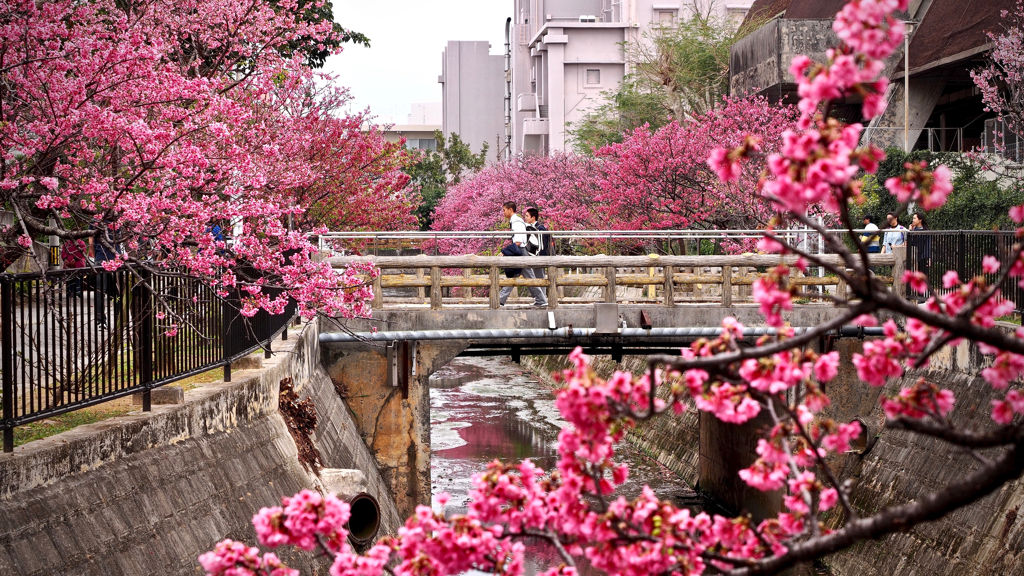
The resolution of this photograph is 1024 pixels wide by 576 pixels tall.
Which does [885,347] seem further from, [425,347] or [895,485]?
[425,347]

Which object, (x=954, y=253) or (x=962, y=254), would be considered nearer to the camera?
(x=962, y=254)

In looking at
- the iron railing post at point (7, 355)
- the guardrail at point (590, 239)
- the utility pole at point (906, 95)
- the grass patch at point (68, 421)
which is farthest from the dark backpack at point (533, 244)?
the utility pole at point (906, 95)

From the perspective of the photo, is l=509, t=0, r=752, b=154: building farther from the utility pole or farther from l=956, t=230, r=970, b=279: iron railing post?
l=956, t=230, r=970, b=279: iron railing post

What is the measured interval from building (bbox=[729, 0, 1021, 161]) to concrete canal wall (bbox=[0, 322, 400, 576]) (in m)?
20.0

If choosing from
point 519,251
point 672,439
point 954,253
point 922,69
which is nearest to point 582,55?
point 922,69

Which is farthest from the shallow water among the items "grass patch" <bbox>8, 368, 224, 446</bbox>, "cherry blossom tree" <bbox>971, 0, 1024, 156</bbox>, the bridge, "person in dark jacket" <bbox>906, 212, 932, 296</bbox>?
"cherry blossom tree" <bbox>971, 0, 1024, 156</bbox>

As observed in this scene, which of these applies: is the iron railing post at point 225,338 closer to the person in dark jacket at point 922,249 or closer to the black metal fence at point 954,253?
the black metal fence at point 954,253

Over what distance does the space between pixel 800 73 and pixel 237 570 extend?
2.73 m

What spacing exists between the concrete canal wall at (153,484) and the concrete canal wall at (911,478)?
6236 millimetres

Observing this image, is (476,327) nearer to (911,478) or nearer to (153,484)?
(911,478)

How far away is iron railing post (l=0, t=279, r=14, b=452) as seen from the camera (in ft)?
21.5

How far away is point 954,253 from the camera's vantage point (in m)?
15.6

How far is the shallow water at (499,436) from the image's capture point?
21422mm

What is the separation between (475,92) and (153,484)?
248 feet
